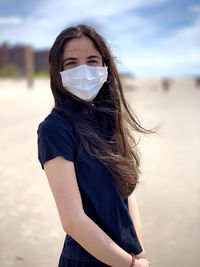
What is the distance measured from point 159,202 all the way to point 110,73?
368 cm

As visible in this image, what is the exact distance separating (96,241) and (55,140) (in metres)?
0.43

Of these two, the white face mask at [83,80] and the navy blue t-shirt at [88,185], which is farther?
the white face mask at [83,80]

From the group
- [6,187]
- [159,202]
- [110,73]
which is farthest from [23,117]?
[110,73]

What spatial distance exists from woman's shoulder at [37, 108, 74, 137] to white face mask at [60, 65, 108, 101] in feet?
0.66

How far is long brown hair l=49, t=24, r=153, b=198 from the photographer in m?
1.68

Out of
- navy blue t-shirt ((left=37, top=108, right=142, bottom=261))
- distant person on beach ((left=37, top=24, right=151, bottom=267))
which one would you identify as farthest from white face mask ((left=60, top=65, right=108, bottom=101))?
navy blue t-shirt ((left=37, top=108, right=142, bottom=261))

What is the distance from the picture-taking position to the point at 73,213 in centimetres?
155

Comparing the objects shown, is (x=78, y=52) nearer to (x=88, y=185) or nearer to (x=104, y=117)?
(x=104, y=117)

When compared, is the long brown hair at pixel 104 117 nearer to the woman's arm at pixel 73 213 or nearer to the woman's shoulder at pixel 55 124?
the woman's shoulder at pixel 55 124

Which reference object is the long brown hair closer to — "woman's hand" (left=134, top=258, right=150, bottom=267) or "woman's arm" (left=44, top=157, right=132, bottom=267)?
"woman's arm" (left=44, top=157, right=132, bottom=267)

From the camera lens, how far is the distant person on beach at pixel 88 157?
Answer: 1556 mm

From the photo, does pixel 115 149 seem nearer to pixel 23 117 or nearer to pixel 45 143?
pixel 45 143

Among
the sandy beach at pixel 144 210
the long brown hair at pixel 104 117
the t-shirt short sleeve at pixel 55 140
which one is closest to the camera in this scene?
the t-shirt short sleeve at pixel 55 140

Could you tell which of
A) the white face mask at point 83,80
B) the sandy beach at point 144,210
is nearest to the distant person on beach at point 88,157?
the white face mask at point 83,80
